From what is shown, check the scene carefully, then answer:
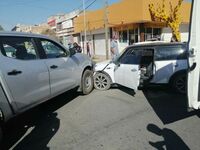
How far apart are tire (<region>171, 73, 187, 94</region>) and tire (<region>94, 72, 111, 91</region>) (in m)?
2.00

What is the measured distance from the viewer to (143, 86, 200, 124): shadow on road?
4.86m

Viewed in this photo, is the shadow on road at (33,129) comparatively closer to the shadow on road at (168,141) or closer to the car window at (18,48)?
the car window at (18,48)

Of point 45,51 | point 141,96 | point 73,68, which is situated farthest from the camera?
point 141,96

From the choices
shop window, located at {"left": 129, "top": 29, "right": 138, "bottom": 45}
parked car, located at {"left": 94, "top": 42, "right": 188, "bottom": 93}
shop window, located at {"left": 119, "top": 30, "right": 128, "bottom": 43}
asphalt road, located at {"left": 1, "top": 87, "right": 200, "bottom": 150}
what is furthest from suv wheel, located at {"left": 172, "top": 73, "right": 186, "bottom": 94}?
shop window, located at {"left": 119, "top": 30, "right": 128, "bottom": 43}

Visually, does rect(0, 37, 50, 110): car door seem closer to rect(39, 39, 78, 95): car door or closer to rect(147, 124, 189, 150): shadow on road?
rect(39, 39, 78, 95): car door

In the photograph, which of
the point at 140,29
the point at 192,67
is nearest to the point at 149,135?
the point at 192,67

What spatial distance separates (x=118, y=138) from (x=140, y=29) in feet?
57.7

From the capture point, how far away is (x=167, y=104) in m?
5.71

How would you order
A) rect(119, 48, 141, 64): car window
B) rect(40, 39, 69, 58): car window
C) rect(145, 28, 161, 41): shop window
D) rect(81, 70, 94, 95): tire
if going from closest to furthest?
rect(40, 39, 69, 58): car window
rect(81, 70, 94, 95): tire
rect(119, 48, 141, 64): car window
rect(145, 28, 161, 41): shop window

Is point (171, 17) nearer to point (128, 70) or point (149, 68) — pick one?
point (149, 68)

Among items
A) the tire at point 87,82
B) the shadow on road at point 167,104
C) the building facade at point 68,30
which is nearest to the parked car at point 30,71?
the tire at point 87,82

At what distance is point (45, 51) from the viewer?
5086mm

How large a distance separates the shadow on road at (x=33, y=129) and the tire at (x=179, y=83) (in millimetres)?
3340

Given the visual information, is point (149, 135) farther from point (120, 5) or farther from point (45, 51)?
point (120, 5)
